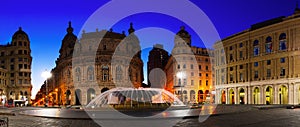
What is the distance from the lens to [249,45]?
6756cm

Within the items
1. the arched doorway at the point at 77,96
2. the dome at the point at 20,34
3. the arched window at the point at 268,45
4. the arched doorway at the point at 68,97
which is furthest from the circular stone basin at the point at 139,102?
the dome at the point at 20,34

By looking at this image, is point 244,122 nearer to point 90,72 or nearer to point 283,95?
point 283,95

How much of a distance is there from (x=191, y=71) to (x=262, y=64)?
27.8 meters

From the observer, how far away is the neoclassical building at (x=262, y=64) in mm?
57000

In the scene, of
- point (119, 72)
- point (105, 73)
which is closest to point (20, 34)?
point (105, 73)

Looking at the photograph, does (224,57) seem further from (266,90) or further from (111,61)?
(111,61)

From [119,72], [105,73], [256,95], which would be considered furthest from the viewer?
[119,72]

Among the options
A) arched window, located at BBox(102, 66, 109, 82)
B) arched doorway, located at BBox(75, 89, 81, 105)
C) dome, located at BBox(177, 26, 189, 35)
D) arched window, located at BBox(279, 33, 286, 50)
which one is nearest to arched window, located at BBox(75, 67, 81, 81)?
arched doorway, located at BBox(75, 89, 81, 105)

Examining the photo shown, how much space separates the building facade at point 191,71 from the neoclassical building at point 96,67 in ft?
42.9

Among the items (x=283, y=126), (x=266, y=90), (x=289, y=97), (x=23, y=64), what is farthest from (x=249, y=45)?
(x=23, y=64)

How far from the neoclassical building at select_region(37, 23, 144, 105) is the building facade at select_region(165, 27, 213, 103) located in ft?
42.9

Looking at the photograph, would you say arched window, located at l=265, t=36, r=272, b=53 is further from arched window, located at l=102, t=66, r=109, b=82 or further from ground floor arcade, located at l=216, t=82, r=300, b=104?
arched window, located at l=102, t=66, r=109, b=82

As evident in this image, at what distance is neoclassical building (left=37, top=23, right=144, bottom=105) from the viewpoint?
7325 cm

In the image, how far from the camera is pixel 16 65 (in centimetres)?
9594
